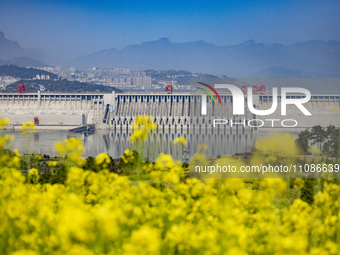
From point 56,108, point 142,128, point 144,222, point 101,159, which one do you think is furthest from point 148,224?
point 56,108

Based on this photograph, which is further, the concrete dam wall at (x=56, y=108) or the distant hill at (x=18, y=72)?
the distant hill at (x=18, y=72)

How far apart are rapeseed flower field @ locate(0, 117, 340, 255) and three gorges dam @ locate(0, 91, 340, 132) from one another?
36763 mm

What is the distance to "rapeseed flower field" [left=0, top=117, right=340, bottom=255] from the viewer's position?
101 inches

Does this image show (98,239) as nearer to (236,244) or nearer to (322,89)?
(236,244)

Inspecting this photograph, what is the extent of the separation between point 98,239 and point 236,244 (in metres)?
1.21

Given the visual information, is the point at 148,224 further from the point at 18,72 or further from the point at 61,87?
the point at 18,72

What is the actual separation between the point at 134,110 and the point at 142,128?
43.6 m

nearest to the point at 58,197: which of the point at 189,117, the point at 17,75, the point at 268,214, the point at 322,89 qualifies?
the point at 268,214

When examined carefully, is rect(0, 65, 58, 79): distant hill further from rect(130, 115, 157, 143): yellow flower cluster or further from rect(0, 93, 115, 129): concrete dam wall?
rect(130, 115, 157, 143): yellow flower cluster

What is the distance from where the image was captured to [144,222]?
368 cm

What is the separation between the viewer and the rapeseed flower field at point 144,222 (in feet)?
8.38

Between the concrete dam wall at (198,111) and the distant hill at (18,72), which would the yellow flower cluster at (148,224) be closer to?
the concrete dam wall at (198,111)

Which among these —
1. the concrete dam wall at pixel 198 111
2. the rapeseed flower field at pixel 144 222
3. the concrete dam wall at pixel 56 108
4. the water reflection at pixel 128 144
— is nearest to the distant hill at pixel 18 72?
the concrete dam wall at pixel 56 108

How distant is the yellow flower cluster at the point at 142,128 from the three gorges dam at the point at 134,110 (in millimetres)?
36946
